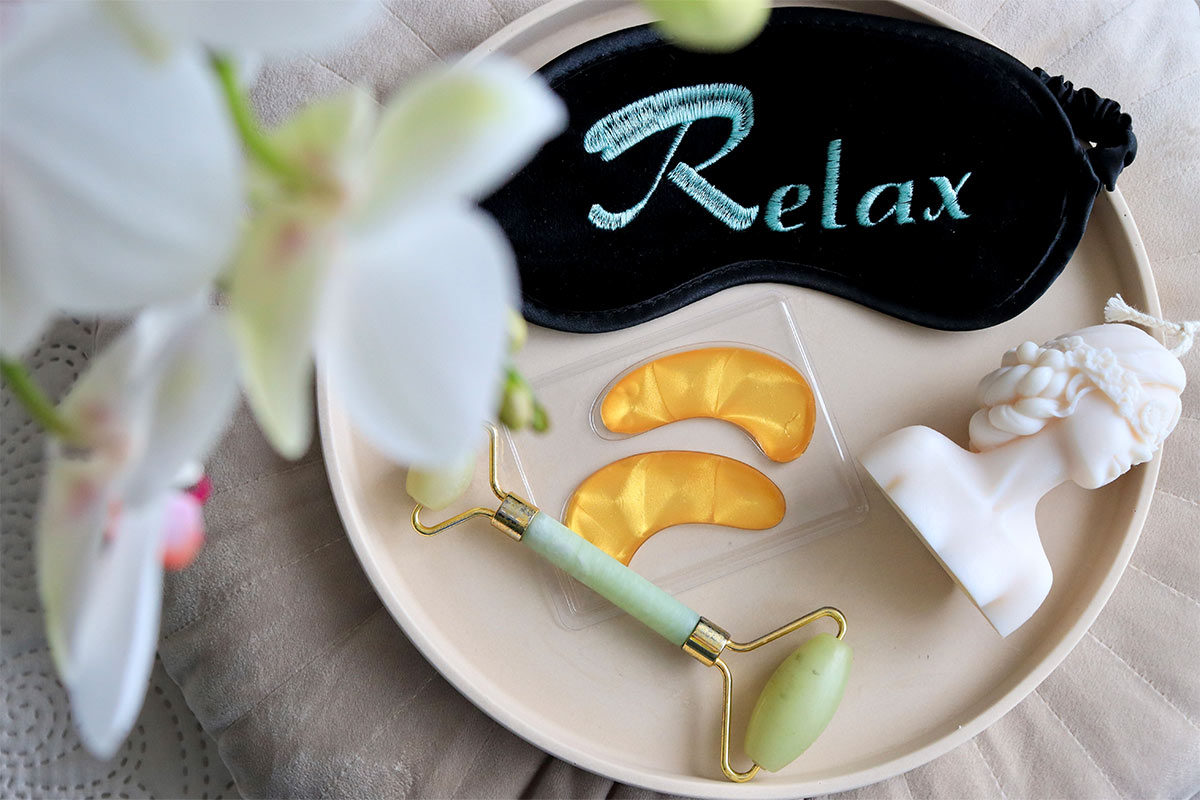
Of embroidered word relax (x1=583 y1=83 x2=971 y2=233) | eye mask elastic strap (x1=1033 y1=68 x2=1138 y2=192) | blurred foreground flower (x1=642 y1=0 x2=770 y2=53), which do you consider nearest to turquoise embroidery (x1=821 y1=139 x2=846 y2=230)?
embroidered word relax (x1=583 y1=83 x2=971 y2=233)

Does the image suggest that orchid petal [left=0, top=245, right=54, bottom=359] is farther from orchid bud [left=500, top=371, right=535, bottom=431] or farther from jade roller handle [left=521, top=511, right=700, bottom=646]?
jade roller handle [left=521, top=511, right=700, bottom=646]

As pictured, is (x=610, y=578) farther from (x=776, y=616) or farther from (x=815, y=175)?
(x=815, y=175)

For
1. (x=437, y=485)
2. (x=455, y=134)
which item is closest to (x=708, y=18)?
(x=455, y=134)

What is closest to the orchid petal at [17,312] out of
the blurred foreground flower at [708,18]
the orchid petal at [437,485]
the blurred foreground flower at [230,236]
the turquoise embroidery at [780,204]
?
the blurred foreground flower at [230,236]

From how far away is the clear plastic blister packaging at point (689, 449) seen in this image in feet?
1.54

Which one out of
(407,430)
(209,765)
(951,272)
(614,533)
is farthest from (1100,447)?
(209,765)

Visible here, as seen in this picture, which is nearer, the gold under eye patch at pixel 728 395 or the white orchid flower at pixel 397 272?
the white orchid flower at pixel 397 272

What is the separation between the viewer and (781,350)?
1.61ft

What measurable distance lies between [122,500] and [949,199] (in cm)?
45

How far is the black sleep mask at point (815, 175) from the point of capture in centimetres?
47

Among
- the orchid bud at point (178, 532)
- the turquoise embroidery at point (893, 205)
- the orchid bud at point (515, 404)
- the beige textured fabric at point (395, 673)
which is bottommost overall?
the beige textured fabric at point (395, 673)

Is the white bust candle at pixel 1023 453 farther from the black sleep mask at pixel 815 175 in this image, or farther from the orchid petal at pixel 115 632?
the orchid petal at pixel 115 632

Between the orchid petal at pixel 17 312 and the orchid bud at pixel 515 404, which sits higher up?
the orchid petal at pixel 17 312

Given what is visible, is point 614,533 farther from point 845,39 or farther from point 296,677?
point 845,39
